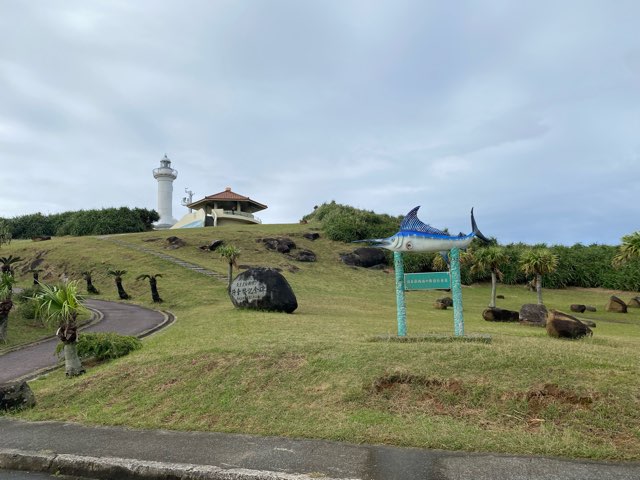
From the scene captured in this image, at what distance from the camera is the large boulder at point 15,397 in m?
8.21

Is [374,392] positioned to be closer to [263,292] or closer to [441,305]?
[263,292]

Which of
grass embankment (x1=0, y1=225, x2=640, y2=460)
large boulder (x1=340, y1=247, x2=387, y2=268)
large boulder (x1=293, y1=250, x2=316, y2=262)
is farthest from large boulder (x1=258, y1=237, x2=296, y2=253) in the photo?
grass embankment (x1=0, y1=225, x2=640, y2=460)

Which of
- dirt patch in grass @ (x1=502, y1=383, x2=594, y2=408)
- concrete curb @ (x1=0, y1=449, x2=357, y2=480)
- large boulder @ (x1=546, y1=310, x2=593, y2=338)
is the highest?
large boulder @ (x1=546, y1=310, x2=593, y2=338)

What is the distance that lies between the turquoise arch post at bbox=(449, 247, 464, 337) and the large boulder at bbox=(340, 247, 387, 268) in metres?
33.8

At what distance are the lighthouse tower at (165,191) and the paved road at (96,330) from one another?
5239 cm

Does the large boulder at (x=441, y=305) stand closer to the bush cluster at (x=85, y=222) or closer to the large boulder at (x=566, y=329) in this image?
the large boulder at (x=566, y=329)

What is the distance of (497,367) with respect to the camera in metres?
7.73

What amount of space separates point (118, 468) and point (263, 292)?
15166 mm

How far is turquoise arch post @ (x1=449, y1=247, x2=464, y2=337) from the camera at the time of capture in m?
11.4

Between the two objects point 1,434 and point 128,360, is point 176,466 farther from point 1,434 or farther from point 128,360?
point 128,360

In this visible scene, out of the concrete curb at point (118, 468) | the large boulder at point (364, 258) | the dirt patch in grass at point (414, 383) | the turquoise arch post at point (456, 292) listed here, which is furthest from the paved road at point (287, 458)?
the large boulder at point (364, 258)

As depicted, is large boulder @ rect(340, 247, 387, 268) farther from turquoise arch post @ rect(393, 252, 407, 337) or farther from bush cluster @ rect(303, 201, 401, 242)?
turquoise arch post @ rect(393, 252, 407, 337)

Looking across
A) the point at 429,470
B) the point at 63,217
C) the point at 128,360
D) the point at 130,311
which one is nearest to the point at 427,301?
the point at 130,311

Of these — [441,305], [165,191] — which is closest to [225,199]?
[165,191]
